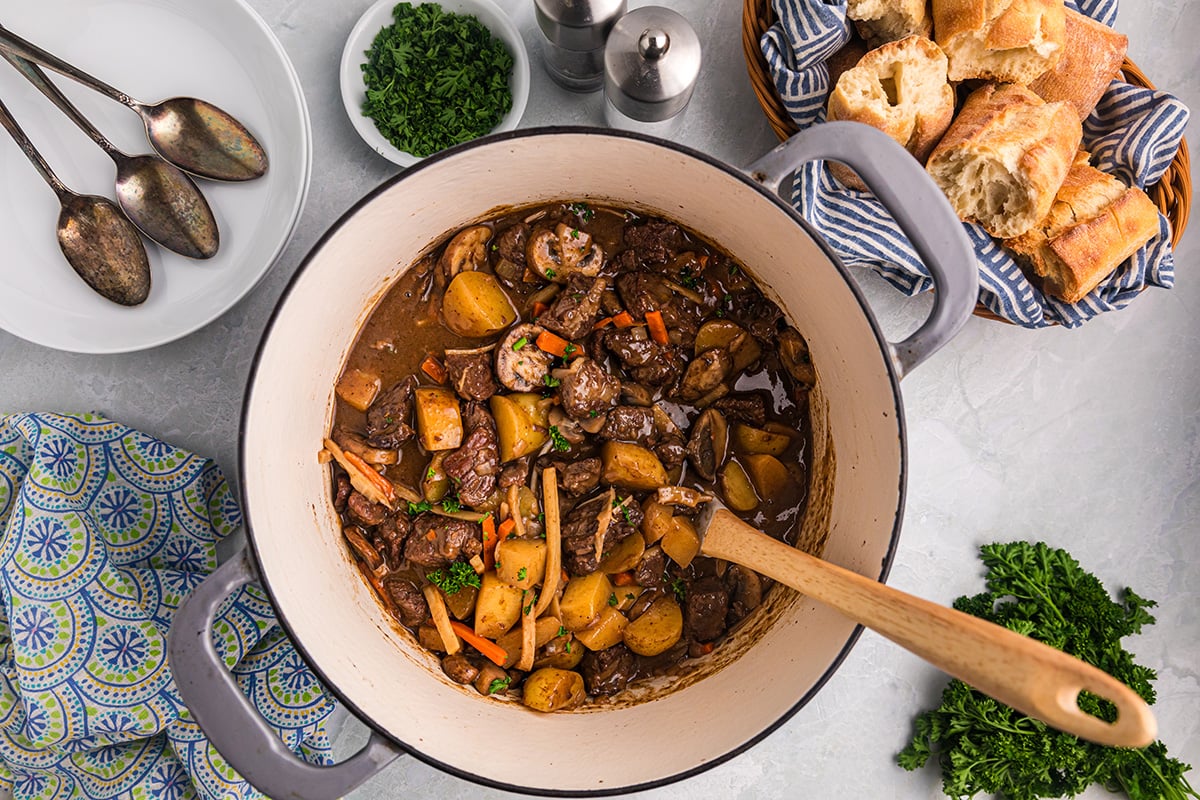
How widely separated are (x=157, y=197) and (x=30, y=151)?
0.32 metres

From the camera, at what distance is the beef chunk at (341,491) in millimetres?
2238

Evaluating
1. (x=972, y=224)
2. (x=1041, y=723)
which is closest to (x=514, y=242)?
(x=972, y=224)

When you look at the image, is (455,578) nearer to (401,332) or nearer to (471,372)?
(471,372)

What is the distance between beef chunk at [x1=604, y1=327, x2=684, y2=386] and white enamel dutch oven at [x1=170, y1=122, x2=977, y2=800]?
31 centimetres

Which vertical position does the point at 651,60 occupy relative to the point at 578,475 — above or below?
above

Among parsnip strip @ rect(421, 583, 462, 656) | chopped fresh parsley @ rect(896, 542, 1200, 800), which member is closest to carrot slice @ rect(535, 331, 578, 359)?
parsnip strip @ rect(421, 583, 462, 656)

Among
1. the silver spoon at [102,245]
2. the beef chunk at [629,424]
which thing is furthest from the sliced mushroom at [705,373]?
the silver spoon at [102,245]

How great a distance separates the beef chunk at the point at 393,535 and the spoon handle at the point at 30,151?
3.90 ft

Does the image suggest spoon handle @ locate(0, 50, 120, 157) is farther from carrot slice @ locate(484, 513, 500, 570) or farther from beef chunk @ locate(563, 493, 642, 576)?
beef chunk @ locate(563, 493, 642, 576)

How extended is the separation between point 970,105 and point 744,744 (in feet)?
5.50

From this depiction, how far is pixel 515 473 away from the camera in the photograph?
2203 mm

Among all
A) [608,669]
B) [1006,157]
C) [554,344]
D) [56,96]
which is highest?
[56,96]

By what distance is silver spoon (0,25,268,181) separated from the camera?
2.21 meters

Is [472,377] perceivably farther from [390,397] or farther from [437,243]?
[437,243]
